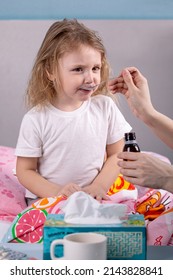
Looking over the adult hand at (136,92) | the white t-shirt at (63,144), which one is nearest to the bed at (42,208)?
the white t-shirt at (63,144)

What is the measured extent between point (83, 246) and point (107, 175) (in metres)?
0.86

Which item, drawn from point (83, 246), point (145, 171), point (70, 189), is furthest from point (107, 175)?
point (83, 246)

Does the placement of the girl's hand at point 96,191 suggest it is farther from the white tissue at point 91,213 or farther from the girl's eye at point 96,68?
the white tissue at point 91,213

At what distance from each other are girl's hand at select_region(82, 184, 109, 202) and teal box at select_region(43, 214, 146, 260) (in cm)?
56

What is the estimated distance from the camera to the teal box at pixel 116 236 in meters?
0.81

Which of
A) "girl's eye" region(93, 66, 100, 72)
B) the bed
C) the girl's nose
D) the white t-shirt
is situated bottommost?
the bed

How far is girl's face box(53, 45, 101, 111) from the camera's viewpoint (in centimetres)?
153

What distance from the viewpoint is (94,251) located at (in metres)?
0.76

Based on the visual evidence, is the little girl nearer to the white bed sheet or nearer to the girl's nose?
the girl's nose

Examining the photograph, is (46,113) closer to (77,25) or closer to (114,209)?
(77,25)

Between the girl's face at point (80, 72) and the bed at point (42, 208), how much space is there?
13.2 inches

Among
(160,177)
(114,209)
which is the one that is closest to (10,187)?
(160,177)

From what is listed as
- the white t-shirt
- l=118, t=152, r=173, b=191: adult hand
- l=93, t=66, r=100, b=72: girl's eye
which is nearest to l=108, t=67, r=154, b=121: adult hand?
l=93, t=66, r=100, b=72: girl's eye
